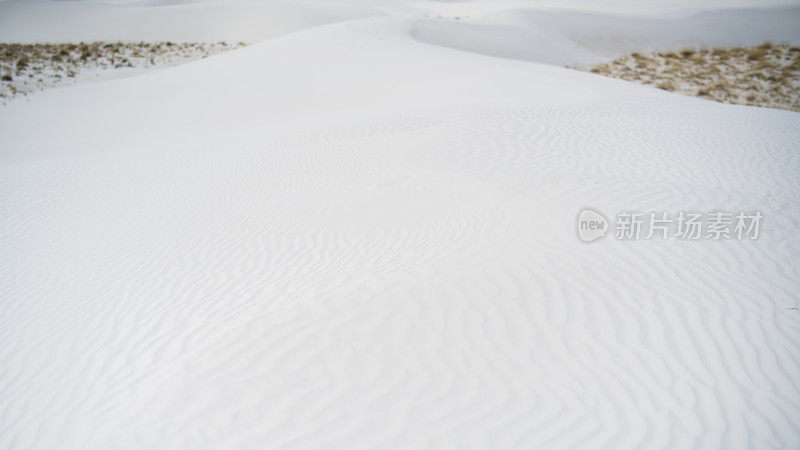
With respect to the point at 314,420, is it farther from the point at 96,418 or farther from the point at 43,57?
the point at 43,57

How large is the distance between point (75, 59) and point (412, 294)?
29.0 m

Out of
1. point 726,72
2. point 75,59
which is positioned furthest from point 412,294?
point 75,59

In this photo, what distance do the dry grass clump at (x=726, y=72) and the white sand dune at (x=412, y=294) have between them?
7747mm

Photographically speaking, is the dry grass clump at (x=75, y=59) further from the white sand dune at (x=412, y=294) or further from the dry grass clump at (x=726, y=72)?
the dry grass clump at (x=726, y=72)

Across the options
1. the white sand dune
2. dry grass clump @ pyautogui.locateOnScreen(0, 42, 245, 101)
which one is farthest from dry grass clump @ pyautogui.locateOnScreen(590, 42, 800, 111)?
dry grass clump @ pyautogui.locateOnScreen(0, 42, 245, 101)

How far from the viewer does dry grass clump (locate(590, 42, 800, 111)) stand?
16.6 m

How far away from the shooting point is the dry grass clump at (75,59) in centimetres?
2072

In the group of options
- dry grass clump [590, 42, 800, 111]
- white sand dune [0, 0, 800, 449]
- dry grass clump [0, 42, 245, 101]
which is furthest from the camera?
dry grass clump [0, 42, 245, 101]

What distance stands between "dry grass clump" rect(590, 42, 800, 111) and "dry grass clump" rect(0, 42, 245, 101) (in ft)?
74.8

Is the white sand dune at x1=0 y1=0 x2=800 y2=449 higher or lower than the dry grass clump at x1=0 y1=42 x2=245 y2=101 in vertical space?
lower

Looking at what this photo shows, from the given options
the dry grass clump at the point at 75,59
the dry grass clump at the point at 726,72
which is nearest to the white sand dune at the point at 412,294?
the dry grass clump at the point at 726,72

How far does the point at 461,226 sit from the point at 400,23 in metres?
21.7

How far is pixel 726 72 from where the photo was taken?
20.2 meters

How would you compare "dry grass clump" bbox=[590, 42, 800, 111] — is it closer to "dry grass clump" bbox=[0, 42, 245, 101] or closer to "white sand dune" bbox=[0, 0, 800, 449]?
"white sand dune" bbox=[0, 0, 800, 449]
